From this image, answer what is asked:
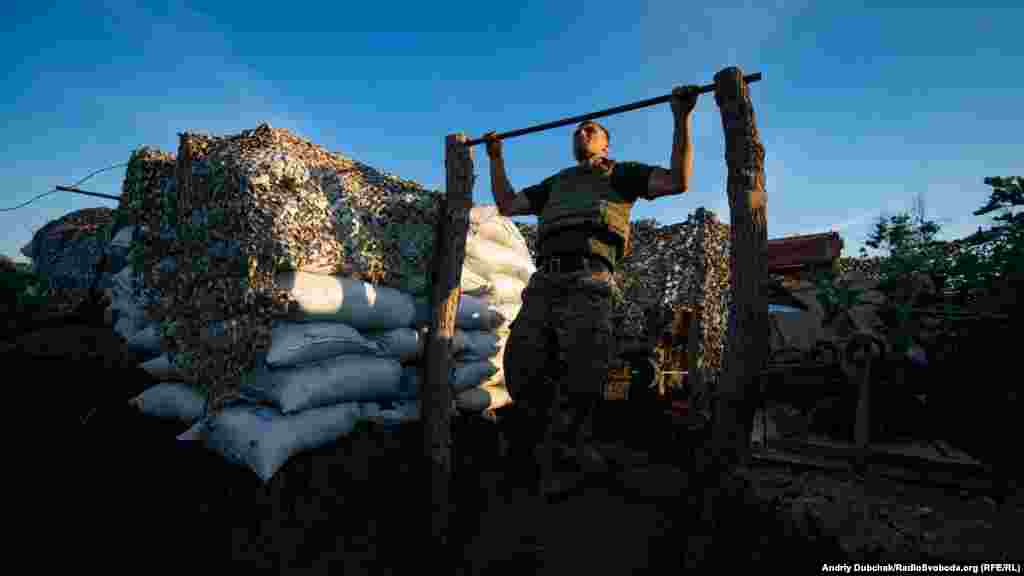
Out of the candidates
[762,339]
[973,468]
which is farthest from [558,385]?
[973,468]

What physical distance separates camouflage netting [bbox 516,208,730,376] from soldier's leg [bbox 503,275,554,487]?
3.50 metres

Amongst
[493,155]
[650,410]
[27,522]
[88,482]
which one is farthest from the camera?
[650,410]

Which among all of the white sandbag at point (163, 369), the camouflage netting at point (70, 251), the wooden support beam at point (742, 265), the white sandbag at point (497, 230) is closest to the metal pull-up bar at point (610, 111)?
the wooden support beam at point (742, 265)

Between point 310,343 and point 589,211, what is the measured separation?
1.97m

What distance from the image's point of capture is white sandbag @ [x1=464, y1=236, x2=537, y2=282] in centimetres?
430

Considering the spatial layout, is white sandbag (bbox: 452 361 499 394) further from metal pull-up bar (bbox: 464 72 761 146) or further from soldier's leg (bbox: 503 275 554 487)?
metal pull-up bar (bbox: 464 72 761 146)

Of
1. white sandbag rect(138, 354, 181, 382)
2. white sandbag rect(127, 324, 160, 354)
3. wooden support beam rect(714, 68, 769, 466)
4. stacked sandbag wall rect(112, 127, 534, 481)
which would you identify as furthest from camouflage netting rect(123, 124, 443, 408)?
wooden support beam rect(714, 68, 769, 466)

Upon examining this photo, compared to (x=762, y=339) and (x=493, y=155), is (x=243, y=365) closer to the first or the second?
(x=493, y=155)

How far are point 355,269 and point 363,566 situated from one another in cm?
187

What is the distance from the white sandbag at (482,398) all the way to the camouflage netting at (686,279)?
2.52m

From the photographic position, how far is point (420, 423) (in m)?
3.17

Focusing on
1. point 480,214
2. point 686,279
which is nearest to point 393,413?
point 480,214

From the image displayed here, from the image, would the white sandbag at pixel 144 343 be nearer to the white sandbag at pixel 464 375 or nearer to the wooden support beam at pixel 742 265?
the white sandbag at pixel 464 375

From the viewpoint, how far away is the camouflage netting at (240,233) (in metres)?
2.67
